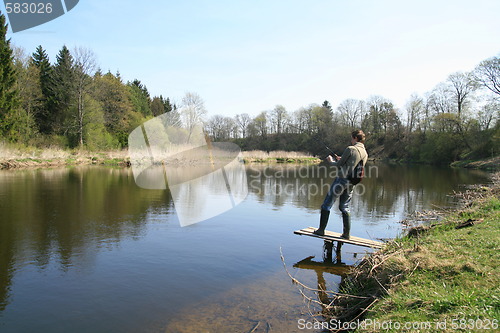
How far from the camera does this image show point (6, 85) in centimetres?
3344

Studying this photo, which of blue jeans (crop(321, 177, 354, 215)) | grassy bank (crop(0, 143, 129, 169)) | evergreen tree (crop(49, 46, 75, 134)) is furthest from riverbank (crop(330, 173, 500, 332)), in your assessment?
evergreen tree (crop(49, 46, 75, 134))

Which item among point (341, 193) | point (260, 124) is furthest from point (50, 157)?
point (260, 124)

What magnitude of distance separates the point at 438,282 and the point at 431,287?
0.16 m

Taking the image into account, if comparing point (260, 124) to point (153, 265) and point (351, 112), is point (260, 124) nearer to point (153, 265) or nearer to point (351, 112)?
point (351, 112)

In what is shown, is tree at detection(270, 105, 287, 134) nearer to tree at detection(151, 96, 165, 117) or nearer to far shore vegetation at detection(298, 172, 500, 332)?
tree at detection(151, 96, 165, 117)

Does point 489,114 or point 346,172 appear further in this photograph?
point 489,114

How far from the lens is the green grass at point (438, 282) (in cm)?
327

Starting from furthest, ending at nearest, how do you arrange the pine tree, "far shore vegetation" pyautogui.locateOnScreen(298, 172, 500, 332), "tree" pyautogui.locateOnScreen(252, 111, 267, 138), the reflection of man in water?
"tree" pyautogui.locateOnScreen(252, 111, 267, 138)
the pine tree
the reflection of man in water
"far shore vegetation" pyautogui.locateOnScreen(298, 172, 500, 332)

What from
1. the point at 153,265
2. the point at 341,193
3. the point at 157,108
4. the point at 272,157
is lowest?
the point at 153,265

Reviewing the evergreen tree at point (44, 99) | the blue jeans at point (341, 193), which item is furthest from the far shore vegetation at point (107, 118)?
the blue jeans at point (341, 193)

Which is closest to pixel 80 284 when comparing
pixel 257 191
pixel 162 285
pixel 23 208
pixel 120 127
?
pixel 162 285

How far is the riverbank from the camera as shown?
10.6ft

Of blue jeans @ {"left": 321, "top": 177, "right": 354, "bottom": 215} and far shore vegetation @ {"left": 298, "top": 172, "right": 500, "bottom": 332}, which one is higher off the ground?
blue jeans @ {"left": 321, "top": 177, "right": 354, "bottom": 215}

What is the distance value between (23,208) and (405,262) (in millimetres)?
11478
